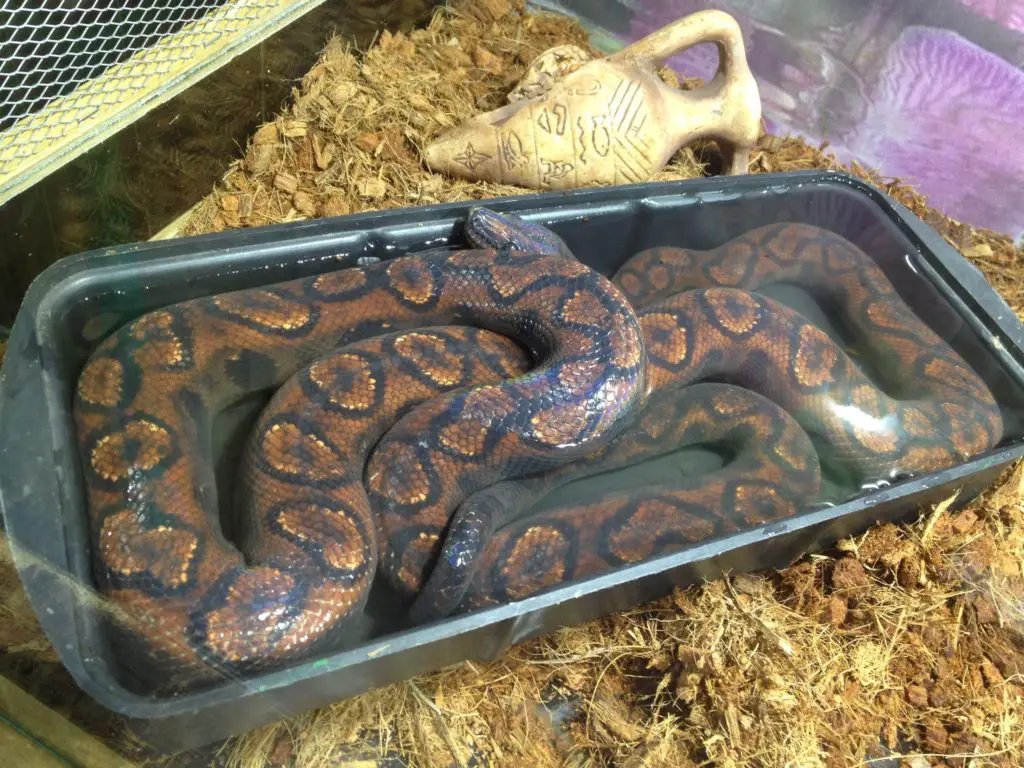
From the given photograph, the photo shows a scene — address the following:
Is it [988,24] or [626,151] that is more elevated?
[988,24]

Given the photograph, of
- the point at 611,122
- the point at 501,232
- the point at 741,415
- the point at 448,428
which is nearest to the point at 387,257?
the point at 501,232

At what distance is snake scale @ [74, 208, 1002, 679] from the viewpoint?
88.0 inches

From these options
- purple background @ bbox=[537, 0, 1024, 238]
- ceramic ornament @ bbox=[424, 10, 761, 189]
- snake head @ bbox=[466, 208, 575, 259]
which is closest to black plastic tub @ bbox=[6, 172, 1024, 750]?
snake head @ bbox=[466, 208, 575, 259]

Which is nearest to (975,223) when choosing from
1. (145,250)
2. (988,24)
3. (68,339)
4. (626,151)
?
(988,24)

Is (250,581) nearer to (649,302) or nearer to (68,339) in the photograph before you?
(68,339)

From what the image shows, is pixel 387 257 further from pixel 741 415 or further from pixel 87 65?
pixel 741 415

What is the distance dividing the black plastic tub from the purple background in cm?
120

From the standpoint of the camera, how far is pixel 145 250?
112 inches

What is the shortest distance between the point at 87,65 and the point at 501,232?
6.32 feet

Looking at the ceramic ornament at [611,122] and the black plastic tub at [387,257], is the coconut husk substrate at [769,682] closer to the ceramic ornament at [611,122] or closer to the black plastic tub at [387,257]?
the black plastic tub at [387,257]

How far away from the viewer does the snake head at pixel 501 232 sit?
10.5 ft

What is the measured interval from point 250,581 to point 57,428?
31.1 inches

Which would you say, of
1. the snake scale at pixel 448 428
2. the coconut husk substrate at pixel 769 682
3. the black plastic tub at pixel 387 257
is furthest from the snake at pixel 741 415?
the coconut husk substrate at pixel 769 682

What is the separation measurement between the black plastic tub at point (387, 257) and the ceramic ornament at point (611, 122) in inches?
22.5
